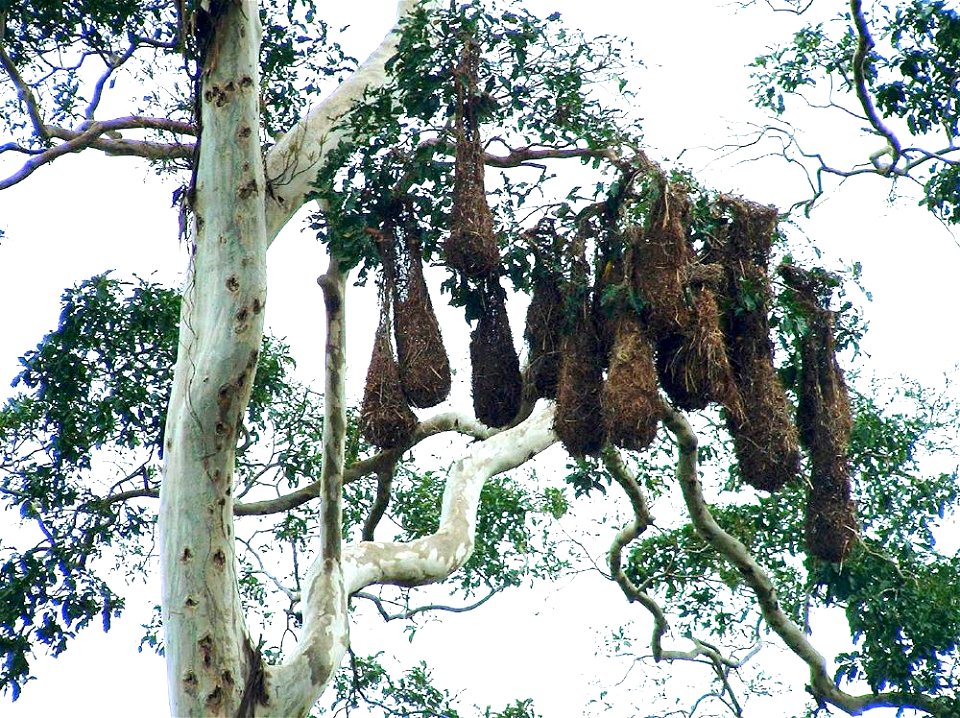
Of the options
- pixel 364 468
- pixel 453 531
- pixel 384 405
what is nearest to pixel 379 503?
pixel 364 468

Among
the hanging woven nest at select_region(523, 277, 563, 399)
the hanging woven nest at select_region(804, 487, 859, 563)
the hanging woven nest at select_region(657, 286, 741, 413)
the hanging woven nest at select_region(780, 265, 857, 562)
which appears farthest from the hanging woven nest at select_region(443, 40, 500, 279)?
the hanging woven nest at select_region(804, 487, 859, 563)

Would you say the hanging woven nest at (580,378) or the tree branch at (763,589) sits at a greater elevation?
the tree branch at (763,589)

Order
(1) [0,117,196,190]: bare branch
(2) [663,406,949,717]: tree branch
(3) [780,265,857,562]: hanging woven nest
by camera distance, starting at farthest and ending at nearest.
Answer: (1) [0,117,196,190]: bare branch, (2) [663,406,949,717]: tree branch, (3) [780,265,857,562]: hanging woven nest

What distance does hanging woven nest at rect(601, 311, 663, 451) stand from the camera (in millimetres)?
5922

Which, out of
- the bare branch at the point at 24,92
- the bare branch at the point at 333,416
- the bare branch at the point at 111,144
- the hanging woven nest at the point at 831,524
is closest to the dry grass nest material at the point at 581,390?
the hanging woven nest at the point at 831,524

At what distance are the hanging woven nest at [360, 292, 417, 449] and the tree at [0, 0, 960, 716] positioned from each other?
0.02 meters

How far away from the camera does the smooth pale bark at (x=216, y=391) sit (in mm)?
6316

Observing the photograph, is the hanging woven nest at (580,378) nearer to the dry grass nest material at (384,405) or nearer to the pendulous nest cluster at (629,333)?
the pendulous nest cluster at (629,333)

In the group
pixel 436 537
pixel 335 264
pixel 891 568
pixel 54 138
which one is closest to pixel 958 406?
pixel 891 568

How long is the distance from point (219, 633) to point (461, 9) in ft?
10.5

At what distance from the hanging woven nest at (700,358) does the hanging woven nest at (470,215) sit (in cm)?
87

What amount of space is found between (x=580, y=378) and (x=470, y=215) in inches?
34.3

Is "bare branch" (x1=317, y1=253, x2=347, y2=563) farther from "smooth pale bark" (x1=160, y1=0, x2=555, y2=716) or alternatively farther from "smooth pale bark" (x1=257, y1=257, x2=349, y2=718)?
"smooth pale bark" (x1=160, y1=0, x2=555, y2=716)

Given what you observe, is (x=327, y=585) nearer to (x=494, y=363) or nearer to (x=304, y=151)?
(x=494, y=363)
